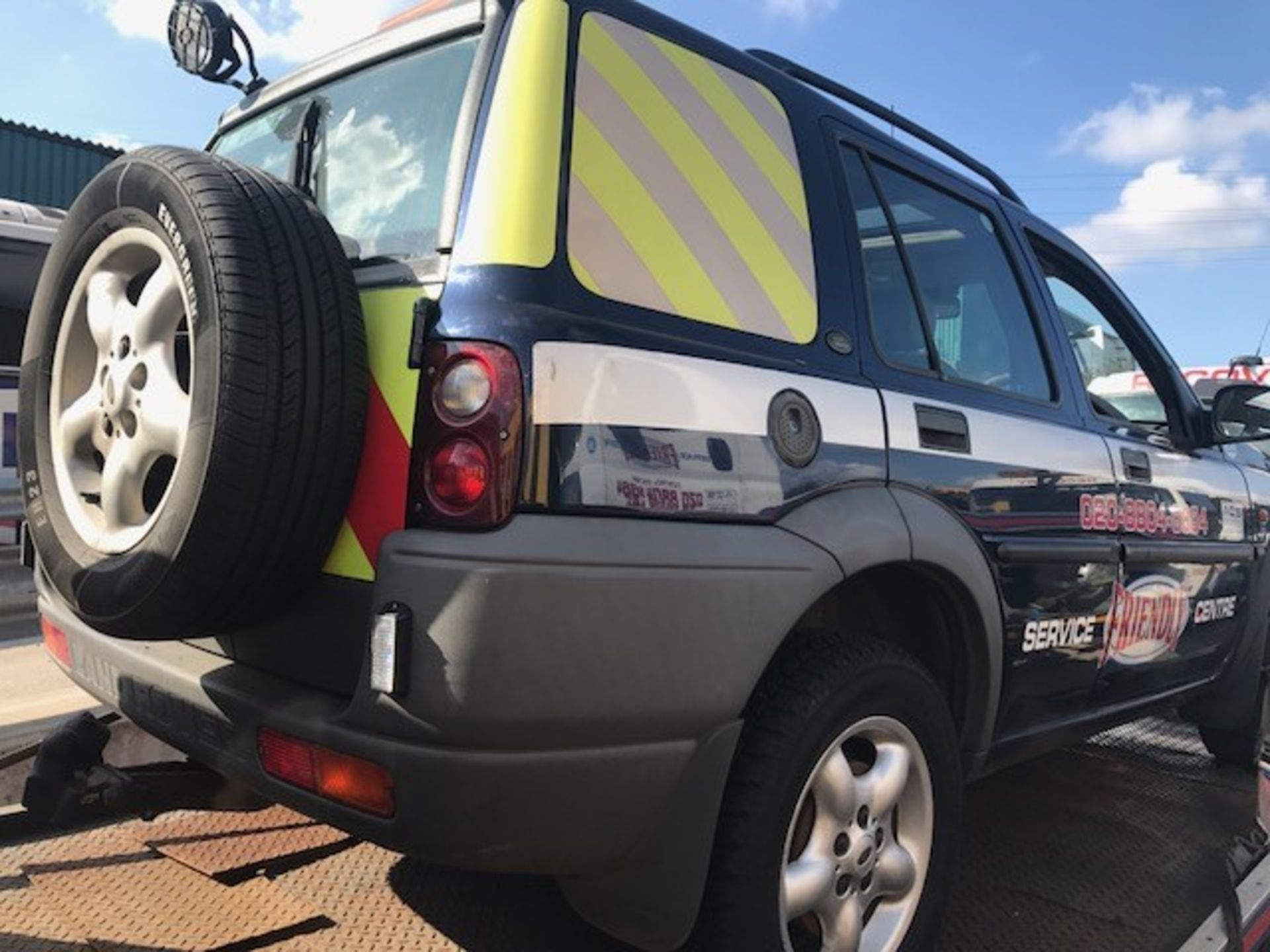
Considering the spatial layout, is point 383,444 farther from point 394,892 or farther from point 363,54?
point 394,892

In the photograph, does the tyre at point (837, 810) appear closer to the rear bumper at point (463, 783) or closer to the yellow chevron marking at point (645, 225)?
the rear bumper at point (463, 783)

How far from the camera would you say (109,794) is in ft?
6.38

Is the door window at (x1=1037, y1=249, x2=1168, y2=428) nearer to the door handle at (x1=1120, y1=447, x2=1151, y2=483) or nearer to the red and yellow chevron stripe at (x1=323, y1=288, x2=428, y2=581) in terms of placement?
the door handle at (x1=1120, y1=447, x2=1151, y2=483)

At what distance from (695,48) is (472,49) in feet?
1.46

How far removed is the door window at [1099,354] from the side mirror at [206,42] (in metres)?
2.33

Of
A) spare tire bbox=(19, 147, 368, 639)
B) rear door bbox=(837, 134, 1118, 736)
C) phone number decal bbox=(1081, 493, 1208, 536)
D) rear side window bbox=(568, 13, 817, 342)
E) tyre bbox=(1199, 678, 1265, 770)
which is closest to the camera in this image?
spare tire bbox=(19, 147, 368, 639)

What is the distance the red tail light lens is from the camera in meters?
1.57

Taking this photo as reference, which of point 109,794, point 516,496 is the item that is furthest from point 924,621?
point 109,794

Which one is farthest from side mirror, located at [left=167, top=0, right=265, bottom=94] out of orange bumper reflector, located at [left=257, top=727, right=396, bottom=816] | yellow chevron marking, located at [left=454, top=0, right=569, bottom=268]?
orange bumper reflector, located at [left=257, top=727, right=396, bottom=816]

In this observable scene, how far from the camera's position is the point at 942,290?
2.61 metres

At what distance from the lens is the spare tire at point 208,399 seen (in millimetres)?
1603

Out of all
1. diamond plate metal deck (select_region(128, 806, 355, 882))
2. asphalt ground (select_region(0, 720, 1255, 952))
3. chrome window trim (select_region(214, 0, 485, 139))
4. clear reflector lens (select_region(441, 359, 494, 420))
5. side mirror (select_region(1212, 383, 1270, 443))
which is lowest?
asphalt ground (select_region(0, 720, 1255, 952))

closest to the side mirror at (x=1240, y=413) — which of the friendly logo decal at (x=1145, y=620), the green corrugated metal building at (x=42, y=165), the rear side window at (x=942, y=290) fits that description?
the friendly logo decal at (x=1145, y=620)

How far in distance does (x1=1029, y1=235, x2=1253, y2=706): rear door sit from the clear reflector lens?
183 centimetres
